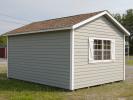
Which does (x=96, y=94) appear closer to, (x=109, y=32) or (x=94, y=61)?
(x=94, y=61)

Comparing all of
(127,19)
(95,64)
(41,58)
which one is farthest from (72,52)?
(127,19)

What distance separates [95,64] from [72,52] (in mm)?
1787

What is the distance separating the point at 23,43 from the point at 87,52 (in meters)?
3.95

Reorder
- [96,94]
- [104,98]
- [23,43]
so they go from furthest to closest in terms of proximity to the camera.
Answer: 1. [23,43]
2. [96,94]
3. [104,98]

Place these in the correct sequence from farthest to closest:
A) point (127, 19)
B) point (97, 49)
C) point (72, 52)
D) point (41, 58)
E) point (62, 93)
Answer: point (127, 19), point (41, 58), point (97, 49), point (72, 52), point (62, 93)

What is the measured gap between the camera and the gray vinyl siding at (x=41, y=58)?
10.8 metres

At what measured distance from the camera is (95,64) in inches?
461

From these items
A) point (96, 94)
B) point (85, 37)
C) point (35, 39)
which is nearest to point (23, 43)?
point (35, 39)

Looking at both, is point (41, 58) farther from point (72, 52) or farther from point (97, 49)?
point (97, 49)

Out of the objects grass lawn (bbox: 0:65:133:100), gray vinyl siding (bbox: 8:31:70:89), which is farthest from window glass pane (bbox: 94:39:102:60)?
gray vinyl siding (bbox: 8:31:70:89)

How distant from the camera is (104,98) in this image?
9086 mm

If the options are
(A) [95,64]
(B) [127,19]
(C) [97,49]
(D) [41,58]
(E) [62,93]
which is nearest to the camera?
(E) [62,93]

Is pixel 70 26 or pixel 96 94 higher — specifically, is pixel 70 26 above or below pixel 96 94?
above

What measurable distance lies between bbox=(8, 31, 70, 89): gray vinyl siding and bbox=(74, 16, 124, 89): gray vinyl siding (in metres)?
0.50
